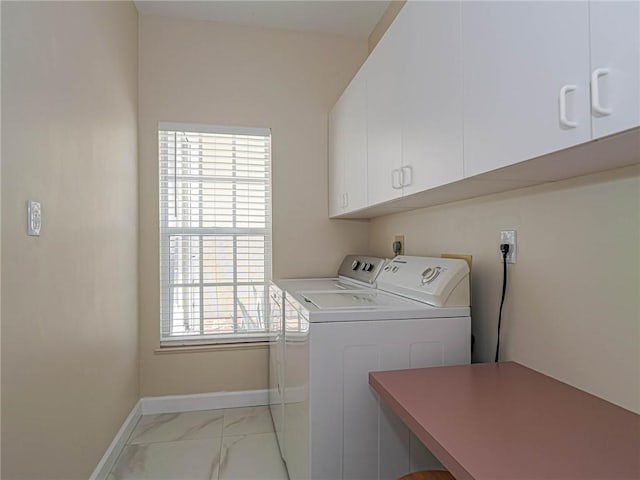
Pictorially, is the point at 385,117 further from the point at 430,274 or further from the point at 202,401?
the point at 202,401

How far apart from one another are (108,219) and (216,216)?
85 centimetres

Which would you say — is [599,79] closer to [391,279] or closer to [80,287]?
[391,279]

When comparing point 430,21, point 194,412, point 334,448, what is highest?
point 430,21

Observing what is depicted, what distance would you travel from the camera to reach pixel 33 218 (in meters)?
1.33

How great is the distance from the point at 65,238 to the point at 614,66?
5.96 feet

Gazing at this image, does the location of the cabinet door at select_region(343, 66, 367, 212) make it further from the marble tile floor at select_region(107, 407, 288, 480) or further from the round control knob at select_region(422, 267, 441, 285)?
the marble tile floor at select_region(107, 407, 288, 480)

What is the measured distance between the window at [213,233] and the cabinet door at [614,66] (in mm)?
2367

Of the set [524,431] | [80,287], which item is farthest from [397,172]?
[80,287]

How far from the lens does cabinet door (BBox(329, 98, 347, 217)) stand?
260 centimetres

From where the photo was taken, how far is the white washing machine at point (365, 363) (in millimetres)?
1422

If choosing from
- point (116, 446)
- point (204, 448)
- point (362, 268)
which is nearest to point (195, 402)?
point (204, 448)

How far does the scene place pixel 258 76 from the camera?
2908 millimetres

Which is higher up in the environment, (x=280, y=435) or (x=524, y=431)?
(x=524, y=431)

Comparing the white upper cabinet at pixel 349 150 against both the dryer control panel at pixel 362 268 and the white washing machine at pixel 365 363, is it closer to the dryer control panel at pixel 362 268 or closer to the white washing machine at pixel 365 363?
the dryer control panel at pixel 362 268
